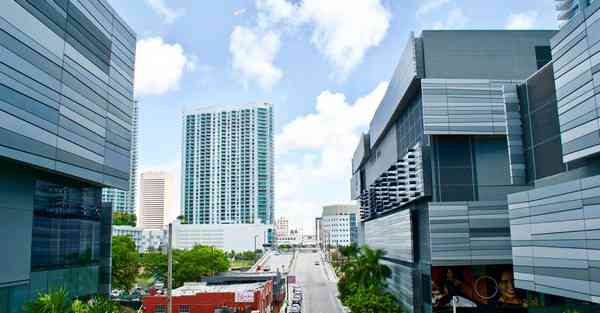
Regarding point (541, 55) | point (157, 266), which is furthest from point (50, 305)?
point (157, 266)

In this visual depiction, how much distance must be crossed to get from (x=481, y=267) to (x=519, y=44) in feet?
62.0

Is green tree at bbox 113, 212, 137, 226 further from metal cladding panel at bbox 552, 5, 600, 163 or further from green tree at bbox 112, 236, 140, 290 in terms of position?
metal cladding panel at bbox 552, 5, 600, 163

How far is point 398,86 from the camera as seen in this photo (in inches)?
1916

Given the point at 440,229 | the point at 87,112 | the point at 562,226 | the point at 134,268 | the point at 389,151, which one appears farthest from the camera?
the point at 134,268

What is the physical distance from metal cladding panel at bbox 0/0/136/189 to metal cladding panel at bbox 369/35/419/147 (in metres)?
23.4

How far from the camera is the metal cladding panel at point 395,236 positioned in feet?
152

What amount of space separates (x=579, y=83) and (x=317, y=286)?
7446 cm

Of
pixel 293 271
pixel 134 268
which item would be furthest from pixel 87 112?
pixel 293 271

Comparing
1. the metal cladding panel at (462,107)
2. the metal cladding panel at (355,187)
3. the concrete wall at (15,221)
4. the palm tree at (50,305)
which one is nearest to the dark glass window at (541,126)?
the metal cladding panel at (462,107)

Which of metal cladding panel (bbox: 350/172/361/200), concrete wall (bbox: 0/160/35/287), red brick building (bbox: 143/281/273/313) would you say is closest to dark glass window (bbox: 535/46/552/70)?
red brick building (bbox: 143/281/273/313)

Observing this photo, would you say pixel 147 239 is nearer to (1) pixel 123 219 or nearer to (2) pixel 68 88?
(1) pixel 123 219

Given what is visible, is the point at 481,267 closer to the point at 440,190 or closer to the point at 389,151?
the point at 440,190

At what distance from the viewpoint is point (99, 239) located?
41531 mm

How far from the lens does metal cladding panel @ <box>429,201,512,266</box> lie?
131 ft
